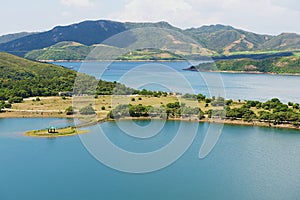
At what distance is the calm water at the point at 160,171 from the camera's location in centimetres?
1111

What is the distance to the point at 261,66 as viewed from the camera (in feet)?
191

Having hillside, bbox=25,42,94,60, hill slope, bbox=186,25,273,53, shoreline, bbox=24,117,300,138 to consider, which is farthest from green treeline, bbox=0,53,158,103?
hill slope, bbox=186,25,273,53

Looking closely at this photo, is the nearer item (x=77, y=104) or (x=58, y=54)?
(x=77, y=104)

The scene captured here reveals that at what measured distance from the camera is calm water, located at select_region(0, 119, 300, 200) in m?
11.1

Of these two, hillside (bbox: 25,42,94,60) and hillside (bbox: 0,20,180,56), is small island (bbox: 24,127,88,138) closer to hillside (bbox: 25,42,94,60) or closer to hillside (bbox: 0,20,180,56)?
hillside (bbox: 25,42,94,60)

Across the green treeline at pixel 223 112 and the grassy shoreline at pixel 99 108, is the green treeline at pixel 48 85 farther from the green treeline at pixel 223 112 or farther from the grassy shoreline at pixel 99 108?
the green treeline at pixel 223 112

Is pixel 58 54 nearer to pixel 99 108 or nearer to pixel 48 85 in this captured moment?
pixel 48 85

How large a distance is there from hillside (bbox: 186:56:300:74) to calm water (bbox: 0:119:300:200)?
3999cm

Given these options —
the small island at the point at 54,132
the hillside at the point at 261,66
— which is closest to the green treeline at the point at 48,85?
the small island at the point at 54,132

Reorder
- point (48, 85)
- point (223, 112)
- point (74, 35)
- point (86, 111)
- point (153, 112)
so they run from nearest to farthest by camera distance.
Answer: point (86, 111), point (223, 112), point (153, 112), point (48, 85), point (74, 35)

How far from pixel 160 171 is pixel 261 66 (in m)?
48.8

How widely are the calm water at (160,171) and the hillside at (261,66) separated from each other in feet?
131

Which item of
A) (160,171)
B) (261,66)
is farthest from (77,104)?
(261,66)

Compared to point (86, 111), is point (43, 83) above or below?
above
